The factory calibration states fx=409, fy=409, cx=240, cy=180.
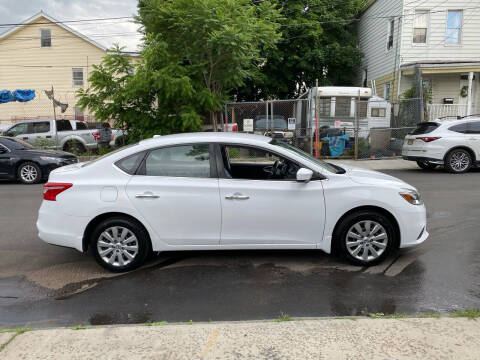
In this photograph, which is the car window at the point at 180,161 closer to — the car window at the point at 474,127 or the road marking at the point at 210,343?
the road marking at the point at 210,343

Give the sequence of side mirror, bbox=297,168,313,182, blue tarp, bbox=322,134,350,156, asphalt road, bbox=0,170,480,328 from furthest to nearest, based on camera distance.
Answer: blue tarp, bbox=322,134,350,156
side mirror, bbox=297,168,313,182
asphalt road, bbox=0,170,480,328

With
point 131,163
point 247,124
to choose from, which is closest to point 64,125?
point 247,124

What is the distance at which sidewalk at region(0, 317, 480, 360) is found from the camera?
2885 mm

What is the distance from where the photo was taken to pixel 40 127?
16.8 meters

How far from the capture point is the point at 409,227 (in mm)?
4598

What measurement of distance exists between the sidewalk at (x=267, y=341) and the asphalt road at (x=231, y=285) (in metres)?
0.37

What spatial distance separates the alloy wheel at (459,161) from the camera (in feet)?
38.2

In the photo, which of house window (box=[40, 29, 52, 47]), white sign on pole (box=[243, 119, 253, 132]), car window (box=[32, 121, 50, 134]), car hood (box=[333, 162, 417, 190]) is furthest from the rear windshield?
house window (box=[40, 29, 52, 47])

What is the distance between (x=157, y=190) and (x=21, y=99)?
17.7 meters

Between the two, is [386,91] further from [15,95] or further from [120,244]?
[120,244]

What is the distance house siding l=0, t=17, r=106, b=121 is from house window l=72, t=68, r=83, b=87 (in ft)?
0.65

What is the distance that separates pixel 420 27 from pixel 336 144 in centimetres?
839

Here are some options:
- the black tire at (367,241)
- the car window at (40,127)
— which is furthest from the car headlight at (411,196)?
the car window at (40,127)

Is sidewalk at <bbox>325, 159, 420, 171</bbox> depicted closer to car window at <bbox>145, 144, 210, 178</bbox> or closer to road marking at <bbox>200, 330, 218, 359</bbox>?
car window at <bbox>145, 144, 210, 178</bbox>
